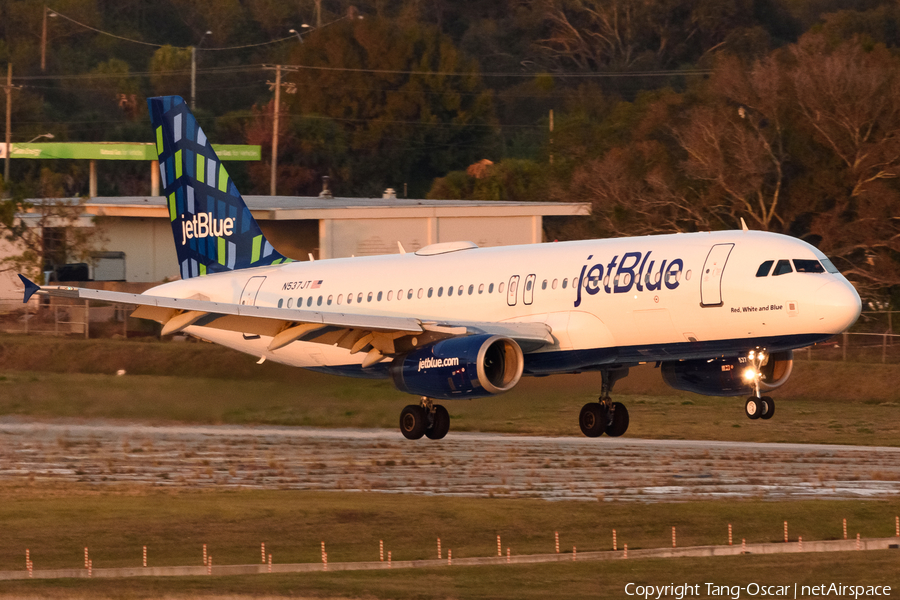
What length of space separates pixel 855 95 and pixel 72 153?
5713 cm

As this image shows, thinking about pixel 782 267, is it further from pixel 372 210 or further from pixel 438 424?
pixel 372 210

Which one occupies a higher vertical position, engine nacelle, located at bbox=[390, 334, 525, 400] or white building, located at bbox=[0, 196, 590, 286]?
white building, located at bbox=[0, 196, 590, 286]

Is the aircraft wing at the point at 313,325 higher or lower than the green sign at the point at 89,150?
lower

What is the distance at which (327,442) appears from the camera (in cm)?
7344

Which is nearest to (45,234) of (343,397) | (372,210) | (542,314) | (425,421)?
(372,210)

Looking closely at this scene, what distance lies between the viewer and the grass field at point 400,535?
4991cm

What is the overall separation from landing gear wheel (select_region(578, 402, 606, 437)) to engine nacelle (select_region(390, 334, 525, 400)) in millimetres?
3647

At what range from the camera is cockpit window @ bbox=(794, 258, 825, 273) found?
127ft

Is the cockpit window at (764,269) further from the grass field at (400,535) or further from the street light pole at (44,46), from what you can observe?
the street light pole at (44,46)

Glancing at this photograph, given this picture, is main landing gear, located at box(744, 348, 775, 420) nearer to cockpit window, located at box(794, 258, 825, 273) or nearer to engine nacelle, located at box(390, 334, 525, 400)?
cockpit window, located at box(794, 258, 825, 273)

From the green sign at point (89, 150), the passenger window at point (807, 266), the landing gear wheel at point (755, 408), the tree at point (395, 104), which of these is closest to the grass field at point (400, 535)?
the landing gear wheel at point (755, 408)

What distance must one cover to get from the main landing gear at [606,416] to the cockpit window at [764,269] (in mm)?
6268

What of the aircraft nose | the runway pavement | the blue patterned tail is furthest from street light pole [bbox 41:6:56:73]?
the aircraft nose

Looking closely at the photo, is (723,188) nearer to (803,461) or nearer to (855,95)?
(855,95)
